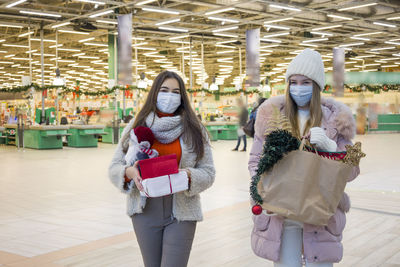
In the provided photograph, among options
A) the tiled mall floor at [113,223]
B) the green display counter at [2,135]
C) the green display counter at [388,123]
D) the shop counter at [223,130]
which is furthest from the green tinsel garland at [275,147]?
the green display counter at [388,123]

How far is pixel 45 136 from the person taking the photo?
15844mm

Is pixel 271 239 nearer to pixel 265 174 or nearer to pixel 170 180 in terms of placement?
pixel 265 174

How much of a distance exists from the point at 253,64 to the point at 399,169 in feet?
28.7

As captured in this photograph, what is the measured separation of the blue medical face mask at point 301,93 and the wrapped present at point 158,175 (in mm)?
599

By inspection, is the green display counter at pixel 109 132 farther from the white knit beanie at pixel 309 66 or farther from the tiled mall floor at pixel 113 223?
the white knit beanie at pixel 309 66

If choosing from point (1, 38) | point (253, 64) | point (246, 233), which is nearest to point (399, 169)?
point (246, 233)

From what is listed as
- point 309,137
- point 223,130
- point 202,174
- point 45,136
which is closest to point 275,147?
point 309,137

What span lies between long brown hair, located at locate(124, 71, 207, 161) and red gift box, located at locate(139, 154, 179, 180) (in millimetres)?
248

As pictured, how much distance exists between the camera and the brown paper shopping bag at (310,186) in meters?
1.82

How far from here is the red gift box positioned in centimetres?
192

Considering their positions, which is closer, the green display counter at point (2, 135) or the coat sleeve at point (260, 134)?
the coat sleeve at point (260, 134)

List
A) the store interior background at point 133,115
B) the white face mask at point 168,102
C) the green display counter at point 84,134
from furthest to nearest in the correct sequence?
the green display counter at point 84,134, the store interior background at point 133,115, the white face mask at point 168,102

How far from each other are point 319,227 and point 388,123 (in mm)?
26543

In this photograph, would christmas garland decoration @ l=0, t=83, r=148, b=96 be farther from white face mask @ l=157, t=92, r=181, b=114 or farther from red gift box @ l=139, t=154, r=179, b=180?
red gift box @ l=139, t=154, r=179, b=180
